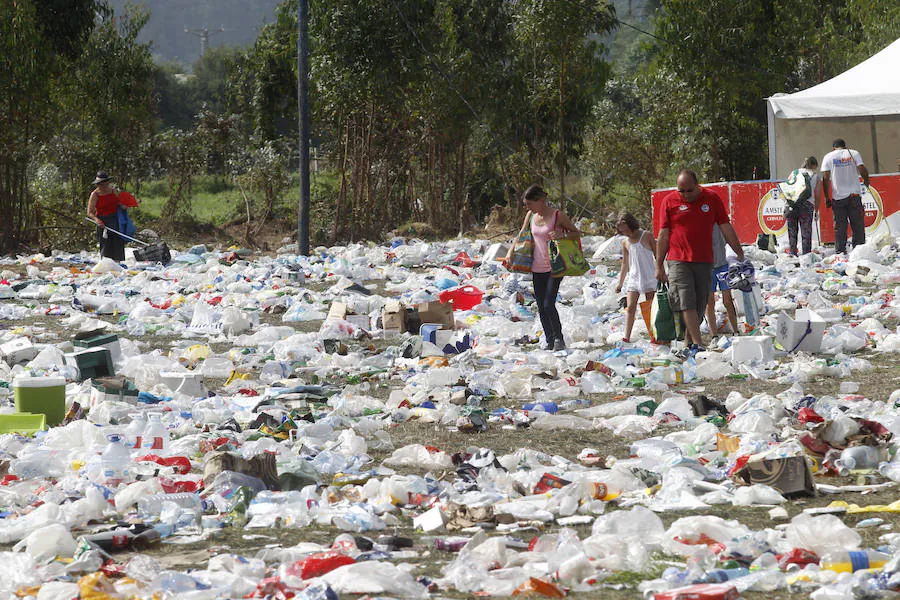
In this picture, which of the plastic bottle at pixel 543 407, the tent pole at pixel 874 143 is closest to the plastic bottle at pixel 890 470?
the plastic bottle at pixel 543 407

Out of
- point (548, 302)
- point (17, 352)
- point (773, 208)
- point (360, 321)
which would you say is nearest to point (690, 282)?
point (548, 302)

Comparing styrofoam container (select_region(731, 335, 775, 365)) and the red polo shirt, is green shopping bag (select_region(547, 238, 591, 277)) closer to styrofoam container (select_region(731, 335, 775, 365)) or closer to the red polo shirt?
the red polo shirt

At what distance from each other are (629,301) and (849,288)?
3.29 meters

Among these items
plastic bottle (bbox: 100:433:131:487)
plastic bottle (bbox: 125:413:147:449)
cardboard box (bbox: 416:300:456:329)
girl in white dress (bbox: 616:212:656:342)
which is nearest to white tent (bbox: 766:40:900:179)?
girl in white dress (bbox: 616:212:656:342)

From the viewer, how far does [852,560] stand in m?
3.44

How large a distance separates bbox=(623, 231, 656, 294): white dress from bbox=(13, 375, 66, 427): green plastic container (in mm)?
4210

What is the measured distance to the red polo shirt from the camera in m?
7.71

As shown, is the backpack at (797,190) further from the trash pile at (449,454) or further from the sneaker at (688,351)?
the sneaker at (688,351)

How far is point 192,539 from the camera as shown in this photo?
4055 millimetres

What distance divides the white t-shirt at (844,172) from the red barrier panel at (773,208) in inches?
26.9

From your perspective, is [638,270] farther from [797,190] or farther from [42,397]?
[797,190]

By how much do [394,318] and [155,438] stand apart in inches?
158

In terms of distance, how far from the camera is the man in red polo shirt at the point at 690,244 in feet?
25.3

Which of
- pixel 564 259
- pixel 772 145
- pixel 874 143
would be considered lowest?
pixel 564 259
